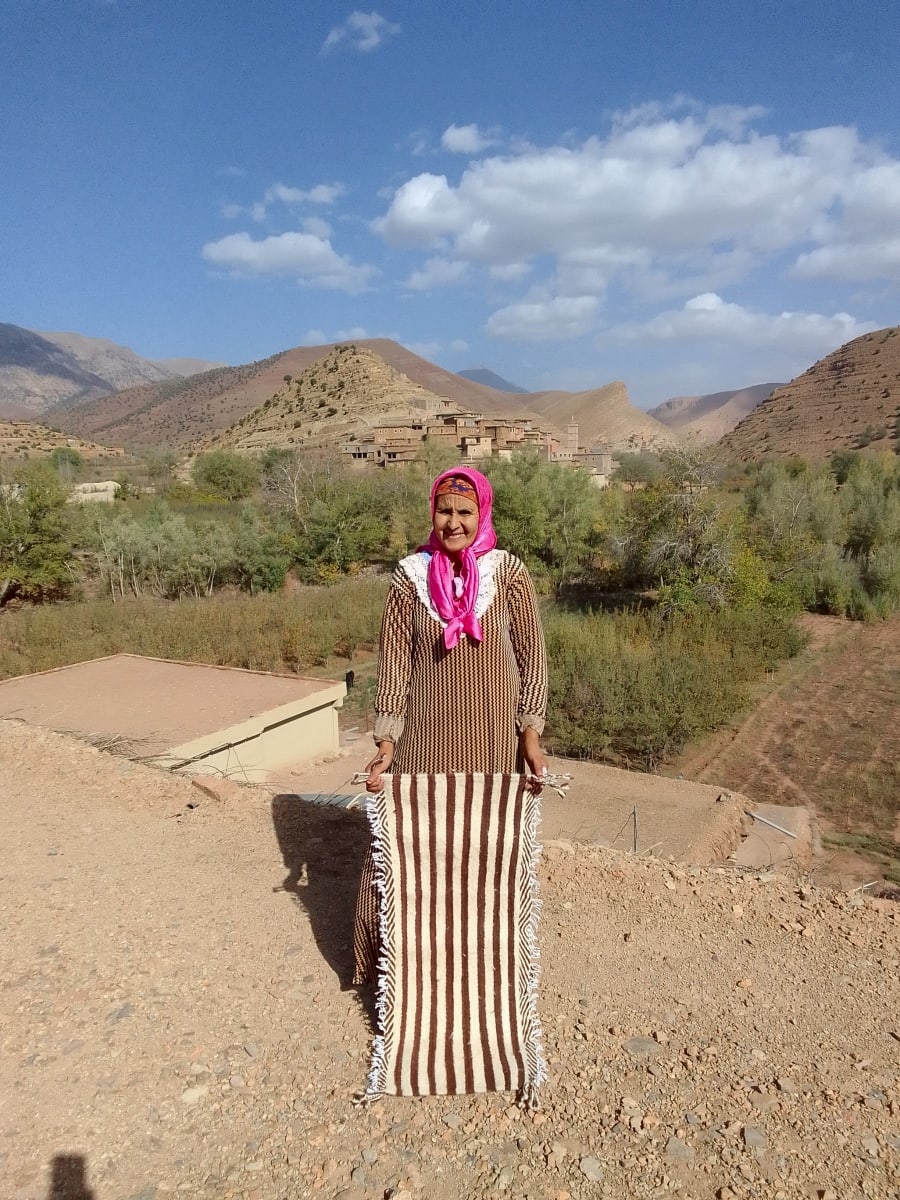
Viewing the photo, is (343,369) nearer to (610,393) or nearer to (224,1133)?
(610,393)

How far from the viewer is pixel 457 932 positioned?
2320 millimetres

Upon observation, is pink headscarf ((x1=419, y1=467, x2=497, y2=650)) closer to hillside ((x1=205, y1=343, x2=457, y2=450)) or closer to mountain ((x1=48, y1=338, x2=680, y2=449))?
hillside ((x1=205, y1=343, x2=457, y2=450))

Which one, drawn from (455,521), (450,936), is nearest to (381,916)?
(450,936)

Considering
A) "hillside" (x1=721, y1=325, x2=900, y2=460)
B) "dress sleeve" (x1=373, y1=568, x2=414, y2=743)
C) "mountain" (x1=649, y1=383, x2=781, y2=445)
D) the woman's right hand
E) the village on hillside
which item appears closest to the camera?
the woman's right hand

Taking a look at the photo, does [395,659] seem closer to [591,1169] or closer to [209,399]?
[591,1169]

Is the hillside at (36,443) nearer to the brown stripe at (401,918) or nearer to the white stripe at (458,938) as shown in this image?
the brown stripe at (401,918)

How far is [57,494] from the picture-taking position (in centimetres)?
1912

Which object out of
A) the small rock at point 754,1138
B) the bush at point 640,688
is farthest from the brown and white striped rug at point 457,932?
the bush at point 640,688

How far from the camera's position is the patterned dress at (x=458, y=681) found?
7.92 ft

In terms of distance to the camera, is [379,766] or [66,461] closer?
[379,766]

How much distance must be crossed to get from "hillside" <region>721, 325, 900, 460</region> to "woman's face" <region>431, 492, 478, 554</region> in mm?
44735

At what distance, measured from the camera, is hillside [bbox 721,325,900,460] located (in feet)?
151

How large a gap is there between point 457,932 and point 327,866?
5.28 feet

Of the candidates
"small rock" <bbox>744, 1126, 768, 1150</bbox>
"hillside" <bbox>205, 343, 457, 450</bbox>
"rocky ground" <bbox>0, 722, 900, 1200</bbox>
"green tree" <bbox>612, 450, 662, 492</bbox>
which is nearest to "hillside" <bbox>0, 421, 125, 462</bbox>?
"hillside" <bbox>205, 343, 457, 450</bbox>
